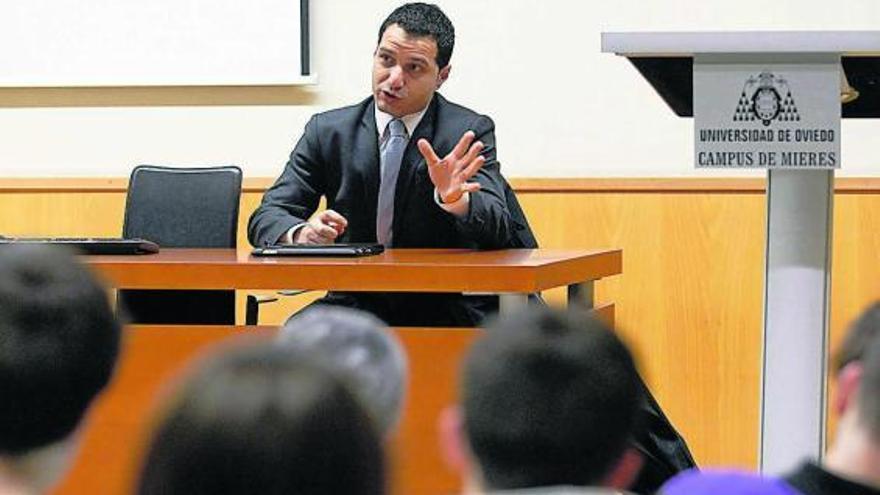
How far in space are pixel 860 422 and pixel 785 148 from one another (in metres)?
1.42

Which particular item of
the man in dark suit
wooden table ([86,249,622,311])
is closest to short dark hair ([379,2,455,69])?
the man in dark suit

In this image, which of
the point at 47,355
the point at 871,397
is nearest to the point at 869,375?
the point at 871,397

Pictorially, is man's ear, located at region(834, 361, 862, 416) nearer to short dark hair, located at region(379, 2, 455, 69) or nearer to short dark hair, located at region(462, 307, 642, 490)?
short dark hair, located at region(462, 307, 642, 490)

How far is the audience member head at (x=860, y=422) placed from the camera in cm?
126

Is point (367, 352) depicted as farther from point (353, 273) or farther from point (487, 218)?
point (487, 218)

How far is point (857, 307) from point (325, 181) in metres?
2.04

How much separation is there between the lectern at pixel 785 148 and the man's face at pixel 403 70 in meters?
1.43

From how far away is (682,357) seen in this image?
539 centimetres

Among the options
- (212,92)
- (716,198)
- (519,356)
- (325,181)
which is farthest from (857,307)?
(519,356)

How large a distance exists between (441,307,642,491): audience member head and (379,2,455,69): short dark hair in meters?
3.06

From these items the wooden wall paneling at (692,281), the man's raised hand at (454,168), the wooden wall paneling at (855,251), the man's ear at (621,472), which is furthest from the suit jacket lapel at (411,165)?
the man's ear at (621,472)

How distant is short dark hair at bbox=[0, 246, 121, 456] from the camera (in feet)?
4.42

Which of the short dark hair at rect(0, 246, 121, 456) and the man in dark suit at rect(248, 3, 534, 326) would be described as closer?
the short dark hair at rect(0, 246, 121, 456)

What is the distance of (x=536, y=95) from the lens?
559 centimetres
